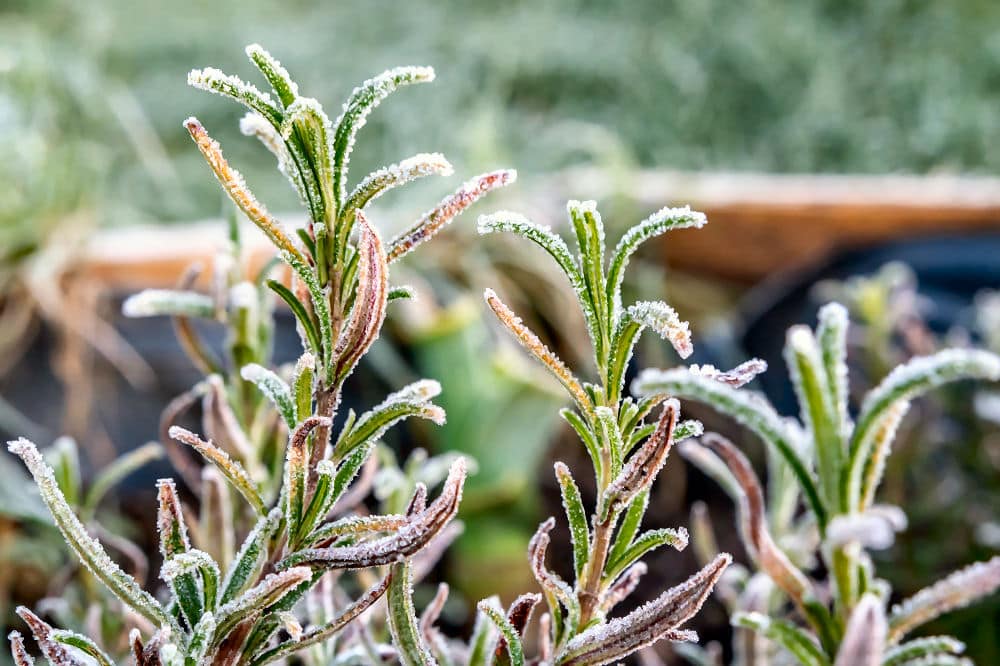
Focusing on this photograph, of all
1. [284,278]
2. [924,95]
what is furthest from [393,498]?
[924,95]

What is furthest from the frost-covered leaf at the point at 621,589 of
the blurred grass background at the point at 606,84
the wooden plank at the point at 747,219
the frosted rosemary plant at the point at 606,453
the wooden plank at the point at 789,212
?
the blurred grass background at the point at 606,84

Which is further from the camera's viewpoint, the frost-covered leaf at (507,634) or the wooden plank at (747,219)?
the wooden plank at (747,219)

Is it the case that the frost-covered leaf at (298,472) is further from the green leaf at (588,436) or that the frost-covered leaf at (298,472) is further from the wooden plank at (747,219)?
the wooden plank at (747,219)

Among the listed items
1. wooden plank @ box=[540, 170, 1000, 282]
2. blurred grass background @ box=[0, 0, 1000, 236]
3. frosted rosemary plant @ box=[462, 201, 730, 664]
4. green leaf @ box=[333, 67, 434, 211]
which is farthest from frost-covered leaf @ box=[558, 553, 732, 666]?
blurred grass background @ box=[0, 0, 1000, 236]

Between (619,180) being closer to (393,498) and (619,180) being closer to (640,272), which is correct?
(640,272)

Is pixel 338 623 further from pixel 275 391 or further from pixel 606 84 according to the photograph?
pixel 606 84
